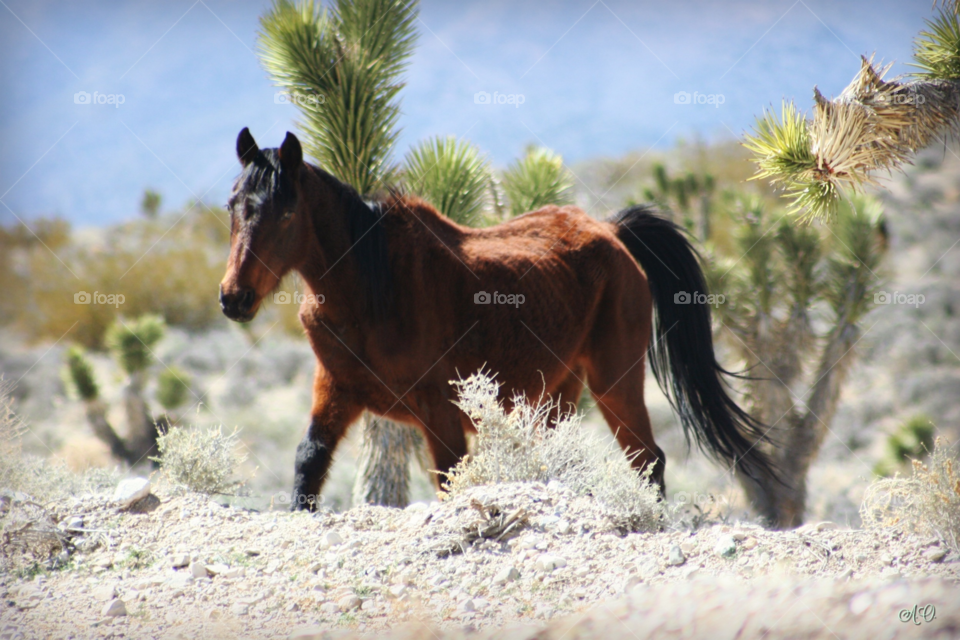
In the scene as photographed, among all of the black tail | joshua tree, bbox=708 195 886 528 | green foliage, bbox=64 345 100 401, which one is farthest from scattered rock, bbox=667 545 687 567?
green foliage, bbox=64 345 100 401

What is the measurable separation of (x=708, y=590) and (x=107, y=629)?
2.33 meters

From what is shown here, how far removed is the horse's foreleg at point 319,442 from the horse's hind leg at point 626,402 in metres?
1.99

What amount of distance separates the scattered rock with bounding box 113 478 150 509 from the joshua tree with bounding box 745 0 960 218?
4.02m

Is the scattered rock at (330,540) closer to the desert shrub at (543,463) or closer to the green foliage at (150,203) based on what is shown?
the desert shrub at (543,463)

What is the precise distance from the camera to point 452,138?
6723mm

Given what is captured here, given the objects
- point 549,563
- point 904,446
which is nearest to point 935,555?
point 549,563

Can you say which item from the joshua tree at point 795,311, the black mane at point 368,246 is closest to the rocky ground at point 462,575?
the black mane at point 368,246

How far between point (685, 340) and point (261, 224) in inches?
144

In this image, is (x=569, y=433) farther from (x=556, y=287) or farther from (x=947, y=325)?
(x=947, y=325)

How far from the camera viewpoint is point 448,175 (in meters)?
6.59

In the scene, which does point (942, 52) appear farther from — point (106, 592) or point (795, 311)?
point (795, 311)

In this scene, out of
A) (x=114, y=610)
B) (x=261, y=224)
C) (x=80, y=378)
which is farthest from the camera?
(x=80, y=378)

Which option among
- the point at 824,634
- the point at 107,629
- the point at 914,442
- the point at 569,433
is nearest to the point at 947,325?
the point at 914,442

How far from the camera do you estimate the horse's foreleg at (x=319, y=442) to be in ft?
14.0
